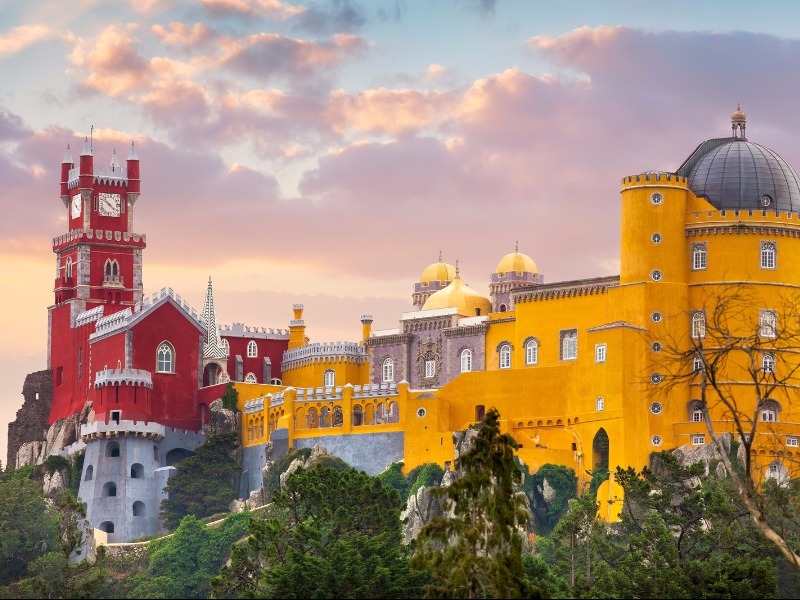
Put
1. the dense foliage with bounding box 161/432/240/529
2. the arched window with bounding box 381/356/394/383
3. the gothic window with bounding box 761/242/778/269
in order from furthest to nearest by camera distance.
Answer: the arched window with bounding box 381/356/394/383 < the dense foliage with bounding box 161/432/240/529 < the gothic window with bounding box 761/242/778/269

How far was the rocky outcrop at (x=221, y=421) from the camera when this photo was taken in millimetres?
130500

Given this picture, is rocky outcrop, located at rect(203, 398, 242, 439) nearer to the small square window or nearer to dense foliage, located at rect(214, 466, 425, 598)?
dense foliage, located at rect(214, 466, 425, 598)

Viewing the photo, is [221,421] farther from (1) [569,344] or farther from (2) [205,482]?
(1) [569,344]

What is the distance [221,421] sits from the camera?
13062 cm

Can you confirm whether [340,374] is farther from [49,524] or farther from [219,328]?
[49,524]

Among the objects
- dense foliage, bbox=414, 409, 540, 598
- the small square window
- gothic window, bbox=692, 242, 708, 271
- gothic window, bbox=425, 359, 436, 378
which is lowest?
dense foliage, bbox=414, 409, 540, 598

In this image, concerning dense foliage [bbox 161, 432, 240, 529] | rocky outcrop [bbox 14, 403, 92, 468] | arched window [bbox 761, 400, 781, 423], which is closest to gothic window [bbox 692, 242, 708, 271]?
arched window [bbox 761, 400, 781, 423]

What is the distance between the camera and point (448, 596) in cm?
6619

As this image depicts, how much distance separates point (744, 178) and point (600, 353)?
12.2 m

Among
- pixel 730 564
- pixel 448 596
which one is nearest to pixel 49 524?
pixel 730 564

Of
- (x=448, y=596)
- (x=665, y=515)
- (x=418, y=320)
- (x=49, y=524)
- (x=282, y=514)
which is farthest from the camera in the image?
(x=418, y=320)

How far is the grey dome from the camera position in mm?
117125

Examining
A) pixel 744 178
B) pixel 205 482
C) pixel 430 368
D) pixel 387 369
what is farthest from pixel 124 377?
pixel 744 178

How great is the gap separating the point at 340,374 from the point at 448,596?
233 ft
